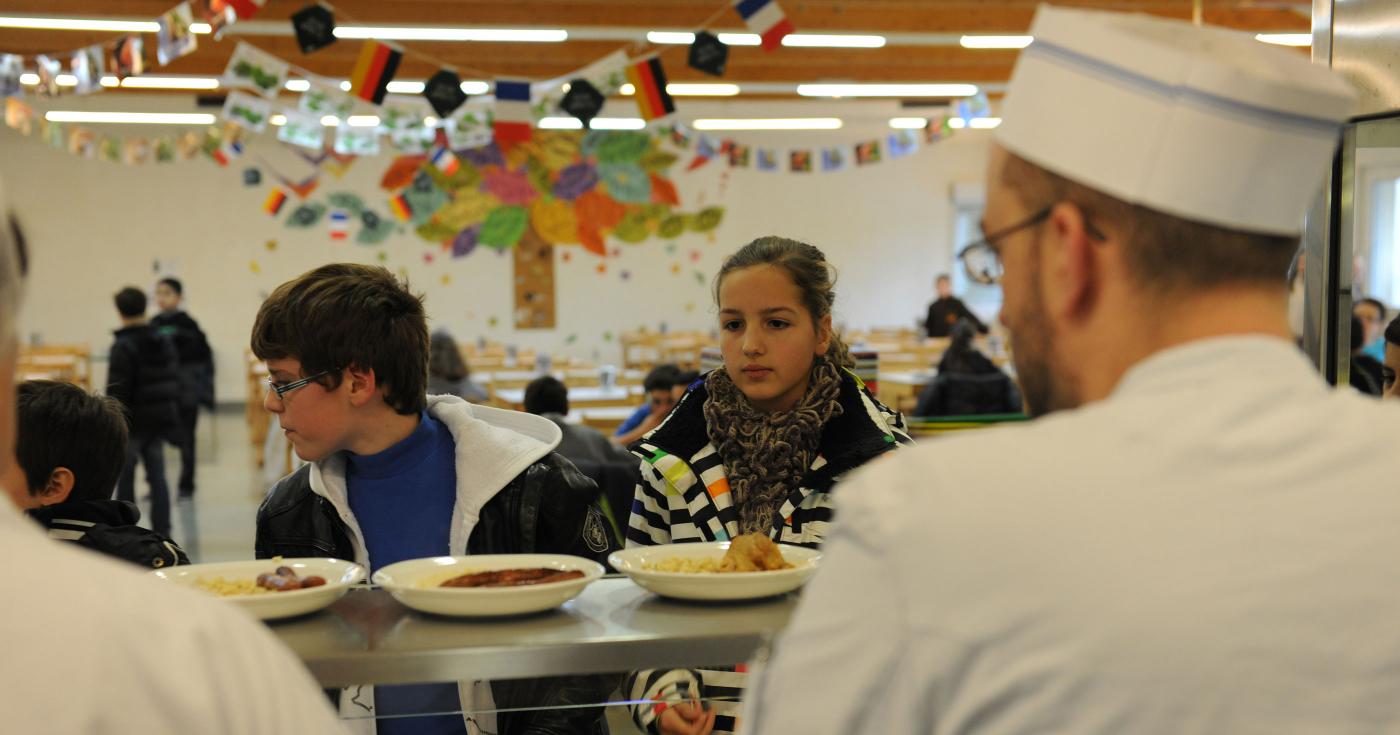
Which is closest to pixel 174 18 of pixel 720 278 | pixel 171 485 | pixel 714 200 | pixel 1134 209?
pixel 171 485

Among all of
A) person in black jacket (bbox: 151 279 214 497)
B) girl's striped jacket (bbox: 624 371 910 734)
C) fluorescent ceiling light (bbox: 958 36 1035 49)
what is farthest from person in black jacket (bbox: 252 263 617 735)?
fluorescent ceiling light (bbox: 958 36 1035 49)

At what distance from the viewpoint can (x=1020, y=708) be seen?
0.88 meters

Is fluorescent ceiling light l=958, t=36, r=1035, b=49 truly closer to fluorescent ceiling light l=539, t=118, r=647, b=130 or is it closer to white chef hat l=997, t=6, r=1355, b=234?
fluorescent ceiling light l=539, t=118, r=647, b=130

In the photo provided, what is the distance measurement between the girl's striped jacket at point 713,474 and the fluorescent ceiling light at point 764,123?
39.9 ft

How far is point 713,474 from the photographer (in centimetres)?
229

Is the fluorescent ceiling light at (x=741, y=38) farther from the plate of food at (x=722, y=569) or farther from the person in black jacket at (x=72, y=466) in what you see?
the plate of food at (x=722, y=569)

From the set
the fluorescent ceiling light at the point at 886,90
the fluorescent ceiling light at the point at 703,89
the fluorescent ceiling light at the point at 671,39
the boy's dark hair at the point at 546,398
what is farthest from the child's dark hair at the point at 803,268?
the fluorescent ceiling light at the point at 703,89

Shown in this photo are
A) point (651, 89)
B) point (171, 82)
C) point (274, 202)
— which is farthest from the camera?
point (274, 202)

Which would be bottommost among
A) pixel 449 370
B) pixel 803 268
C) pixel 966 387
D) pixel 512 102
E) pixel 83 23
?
pixel 966 387

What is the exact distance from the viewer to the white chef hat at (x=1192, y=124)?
996 mm

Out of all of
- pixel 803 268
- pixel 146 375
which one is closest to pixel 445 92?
pixel 146 375

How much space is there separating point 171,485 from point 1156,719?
9.94m

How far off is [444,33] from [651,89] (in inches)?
149

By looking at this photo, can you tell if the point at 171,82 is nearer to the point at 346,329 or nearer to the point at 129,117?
the point at 129,117
